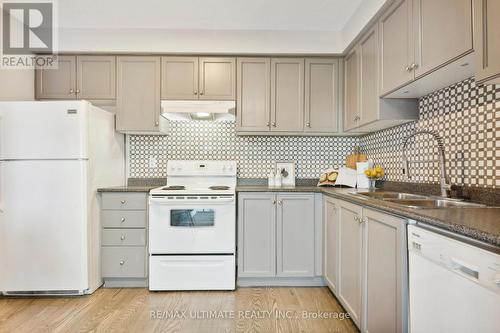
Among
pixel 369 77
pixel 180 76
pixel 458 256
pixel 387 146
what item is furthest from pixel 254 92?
pixel 458 256

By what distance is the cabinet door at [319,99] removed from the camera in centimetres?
300

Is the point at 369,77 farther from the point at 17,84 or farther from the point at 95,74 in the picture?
the point at 17,84

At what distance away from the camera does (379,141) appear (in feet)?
9.36

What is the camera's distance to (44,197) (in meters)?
2.45

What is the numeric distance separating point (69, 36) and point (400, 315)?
3491 mm

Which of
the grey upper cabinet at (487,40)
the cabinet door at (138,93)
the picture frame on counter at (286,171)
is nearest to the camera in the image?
the grey upper cabinet at (487,40)

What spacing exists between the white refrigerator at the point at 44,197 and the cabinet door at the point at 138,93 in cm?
48

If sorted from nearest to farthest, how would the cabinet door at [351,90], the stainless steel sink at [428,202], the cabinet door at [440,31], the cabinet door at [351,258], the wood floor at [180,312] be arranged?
the cabinet door at [440,31] < the stainless steel sink at [428,202] < the cabinet door at [351,258] < the wood floor at [180,312] < the cabinet door at [351,90]

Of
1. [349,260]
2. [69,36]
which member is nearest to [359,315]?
[349,260]

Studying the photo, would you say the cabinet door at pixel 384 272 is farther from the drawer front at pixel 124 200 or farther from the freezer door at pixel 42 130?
the freezer door at pixel 42 130

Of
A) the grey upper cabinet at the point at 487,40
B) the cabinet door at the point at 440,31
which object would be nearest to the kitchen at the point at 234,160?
the cabinet door at the point at 440,31

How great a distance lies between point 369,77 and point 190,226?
197cm

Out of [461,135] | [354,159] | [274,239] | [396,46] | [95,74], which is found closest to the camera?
[461,135]

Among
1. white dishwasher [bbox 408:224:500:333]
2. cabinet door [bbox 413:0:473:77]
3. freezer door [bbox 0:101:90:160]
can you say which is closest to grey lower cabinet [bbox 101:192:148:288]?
freezer door [bbox 0:101:90:160]
